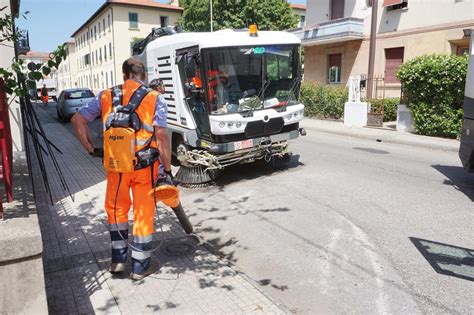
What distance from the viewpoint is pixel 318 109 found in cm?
1911

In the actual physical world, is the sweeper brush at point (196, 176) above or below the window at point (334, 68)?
below

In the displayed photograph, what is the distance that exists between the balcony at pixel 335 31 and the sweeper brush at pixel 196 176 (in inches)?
623

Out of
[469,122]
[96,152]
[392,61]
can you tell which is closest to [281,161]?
[469,122]

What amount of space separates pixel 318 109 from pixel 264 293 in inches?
635

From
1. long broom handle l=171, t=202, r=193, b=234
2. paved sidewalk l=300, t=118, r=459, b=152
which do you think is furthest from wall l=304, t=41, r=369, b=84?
long broom handle l=171, t=202, r=193, b=234

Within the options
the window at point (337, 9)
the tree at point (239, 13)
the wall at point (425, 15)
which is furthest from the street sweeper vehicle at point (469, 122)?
the tree at point (239, 13)

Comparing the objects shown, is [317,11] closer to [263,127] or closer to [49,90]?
[263,127]

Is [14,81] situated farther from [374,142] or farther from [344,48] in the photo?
[344,48]

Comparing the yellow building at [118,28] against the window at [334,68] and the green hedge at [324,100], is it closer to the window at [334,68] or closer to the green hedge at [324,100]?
the window at [334,68]

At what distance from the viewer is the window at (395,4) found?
61.4ft

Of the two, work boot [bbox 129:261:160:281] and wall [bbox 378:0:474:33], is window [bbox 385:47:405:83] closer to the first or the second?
wall [bbox 378:0:474:33]

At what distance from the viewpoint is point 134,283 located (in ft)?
12.8

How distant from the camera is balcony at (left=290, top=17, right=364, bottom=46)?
2081 cm

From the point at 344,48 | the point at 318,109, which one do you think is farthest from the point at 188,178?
the point at 344,48
